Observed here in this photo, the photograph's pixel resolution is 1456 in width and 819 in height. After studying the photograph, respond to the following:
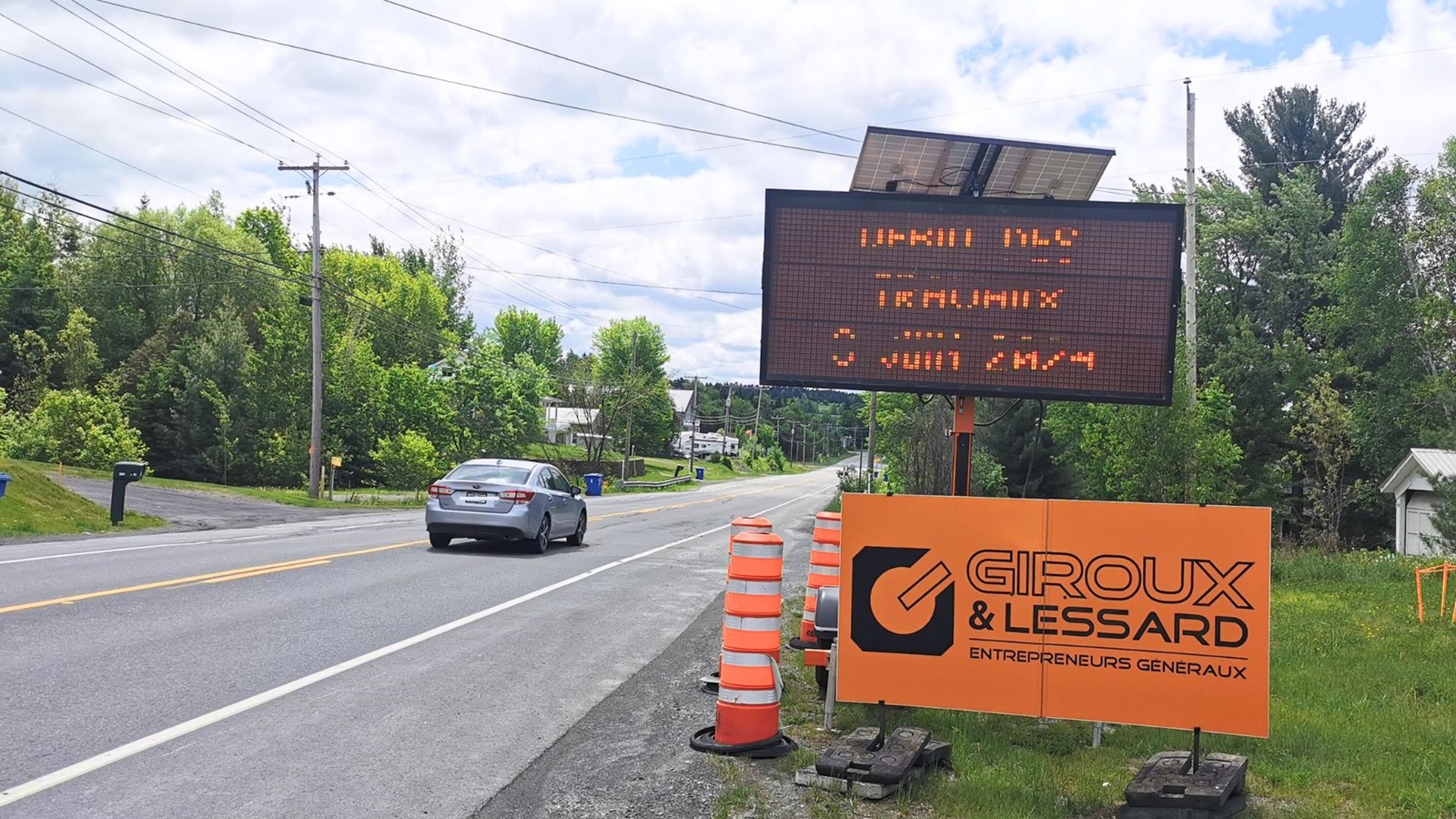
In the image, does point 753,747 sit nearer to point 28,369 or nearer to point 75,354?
point 75,354

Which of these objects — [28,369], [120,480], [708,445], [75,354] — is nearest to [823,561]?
[120,480]

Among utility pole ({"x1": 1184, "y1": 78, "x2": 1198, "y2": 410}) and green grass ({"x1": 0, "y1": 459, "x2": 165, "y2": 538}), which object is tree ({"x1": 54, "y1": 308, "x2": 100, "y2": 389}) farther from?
utility pole ({"x1": 1184, "y1": 78, "x2": 1198, "y2": 410})

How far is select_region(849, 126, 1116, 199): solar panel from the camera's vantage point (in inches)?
363

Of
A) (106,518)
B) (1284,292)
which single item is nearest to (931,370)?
(106,518)

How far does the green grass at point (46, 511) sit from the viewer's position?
61.7 ft

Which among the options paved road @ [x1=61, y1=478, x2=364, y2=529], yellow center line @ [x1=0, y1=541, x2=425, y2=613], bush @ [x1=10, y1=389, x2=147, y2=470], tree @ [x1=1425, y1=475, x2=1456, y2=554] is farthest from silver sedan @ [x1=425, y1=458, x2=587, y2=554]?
bush @ [x1=10, y1=389, x2=147, y2=470]

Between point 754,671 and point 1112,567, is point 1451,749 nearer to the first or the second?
point 1112,567

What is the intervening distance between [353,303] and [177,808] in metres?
70.6

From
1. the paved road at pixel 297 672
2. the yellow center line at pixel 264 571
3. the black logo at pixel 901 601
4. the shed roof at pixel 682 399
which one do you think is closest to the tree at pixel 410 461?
the paved road at pixel 297 672

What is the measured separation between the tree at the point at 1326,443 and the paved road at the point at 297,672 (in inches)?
1144

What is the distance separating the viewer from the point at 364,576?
13.0 meters

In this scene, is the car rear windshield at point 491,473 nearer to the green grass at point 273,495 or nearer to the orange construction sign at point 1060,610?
the orange construction sign at point 1060,610

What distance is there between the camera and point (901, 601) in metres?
6.09

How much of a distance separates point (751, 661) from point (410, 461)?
46013mm
